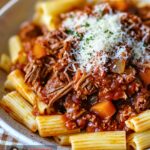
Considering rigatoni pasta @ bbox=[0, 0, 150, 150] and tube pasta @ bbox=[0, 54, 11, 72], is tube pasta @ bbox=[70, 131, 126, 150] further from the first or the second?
tube pasta @ bbox=[0, 54, 11, 72]

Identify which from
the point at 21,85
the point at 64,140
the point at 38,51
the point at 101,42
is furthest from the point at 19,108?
the point at 101,42

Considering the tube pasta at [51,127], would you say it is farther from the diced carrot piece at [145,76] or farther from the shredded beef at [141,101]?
the diced carrot piece at [145,76]

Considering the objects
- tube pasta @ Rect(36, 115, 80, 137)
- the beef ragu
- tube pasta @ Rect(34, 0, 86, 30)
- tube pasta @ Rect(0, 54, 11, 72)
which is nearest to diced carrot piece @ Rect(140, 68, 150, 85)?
the beef ragu

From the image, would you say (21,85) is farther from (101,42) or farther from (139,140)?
(139,140)

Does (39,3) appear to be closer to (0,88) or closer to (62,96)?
(0,88)

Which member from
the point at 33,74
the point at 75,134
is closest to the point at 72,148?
the point at 75,134

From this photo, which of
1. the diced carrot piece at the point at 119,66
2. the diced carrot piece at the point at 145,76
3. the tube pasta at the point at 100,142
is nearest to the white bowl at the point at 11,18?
the tube pasta at the point at 100,142
